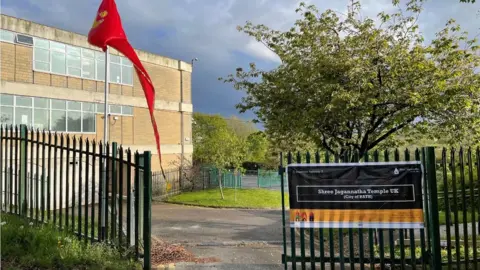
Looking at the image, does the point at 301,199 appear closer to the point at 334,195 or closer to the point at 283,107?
the point at 334,195

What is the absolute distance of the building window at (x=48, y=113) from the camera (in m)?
19.6

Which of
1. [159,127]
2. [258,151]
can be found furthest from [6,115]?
[258,151]

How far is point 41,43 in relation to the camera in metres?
21.3

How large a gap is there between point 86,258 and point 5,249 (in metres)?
1.04

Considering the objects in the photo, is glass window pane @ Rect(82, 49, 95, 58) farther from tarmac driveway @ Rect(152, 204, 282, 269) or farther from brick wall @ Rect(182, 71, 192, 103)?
tarmac driveway @ Rect(152, 204, 282, 269)

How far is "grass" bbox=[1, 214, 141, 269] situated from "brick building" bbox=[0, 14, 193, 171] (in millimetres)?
16062

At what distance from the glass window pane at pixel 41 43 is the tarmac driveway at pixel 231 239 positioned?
13023mm

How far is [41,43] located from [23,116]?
13.6 ft

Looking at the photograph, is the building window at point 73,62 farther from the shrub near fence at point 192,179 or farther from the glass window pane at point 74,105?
the shrub near fence at point 192,179

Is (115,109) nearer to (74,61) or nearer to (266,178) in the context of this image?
(74,61)

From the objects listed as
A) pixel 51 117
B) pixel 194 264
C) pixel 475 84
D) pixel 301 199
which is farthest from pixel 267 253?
pixel 51 117

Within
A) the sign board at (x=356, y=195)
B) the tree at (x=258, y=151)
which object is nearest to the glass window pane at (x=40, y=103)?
the sign board at (x=356, y=195)

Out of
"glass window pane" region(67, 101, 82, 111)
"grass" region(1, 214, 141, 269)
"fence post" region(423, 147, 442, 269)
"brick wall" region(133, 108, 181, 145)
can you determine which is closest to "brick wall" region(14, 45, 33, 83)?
"glass window pane" region(67, 101, 82, 111)

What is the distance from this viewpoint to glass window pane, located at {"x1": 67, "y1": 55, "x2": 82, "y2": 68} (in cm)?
2278
